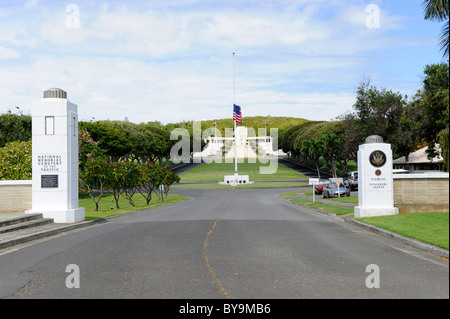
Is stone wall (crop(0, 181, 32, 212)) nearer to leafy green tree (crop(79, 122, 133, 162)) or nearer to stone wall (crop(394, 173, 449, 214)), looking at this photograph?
stone wall (crop(394, 173, 449, 214))

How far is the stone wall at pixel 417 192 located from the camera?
1831 centimetres

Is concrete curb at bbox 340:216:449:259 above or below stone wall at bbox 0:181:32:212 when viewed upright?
below

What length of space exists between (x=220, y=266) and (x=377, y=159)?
1238 cm

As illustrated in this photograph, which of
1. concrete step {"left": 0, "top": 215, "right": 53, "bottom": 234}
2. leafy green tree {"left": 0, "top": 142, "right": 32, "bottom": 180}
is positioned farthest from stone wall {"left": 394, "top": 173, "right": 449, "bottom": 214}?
leafy green tree {"left": 0, "top": 142, "right": 32, "bottom": 180}

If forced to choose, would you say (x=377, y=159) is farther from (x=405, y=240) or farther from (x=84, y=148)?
(x=84, y=148)

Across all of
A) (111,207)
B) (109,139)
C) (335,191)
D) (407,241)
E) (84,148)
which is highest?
(109,139)

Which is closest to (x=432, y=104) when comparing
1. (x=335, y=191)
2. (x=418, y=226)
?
(x=335, y=191)

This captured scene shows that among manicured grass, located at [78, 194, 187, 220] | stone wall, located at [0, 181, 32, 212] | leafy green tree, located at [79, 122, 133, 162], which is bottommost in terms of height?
manicured grass, located at [78, 194, 187, 220]

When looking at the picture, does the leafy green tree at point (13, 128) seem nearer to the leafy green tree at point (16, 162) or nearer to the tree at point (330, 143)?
the leafy green tree at point (16, 162)

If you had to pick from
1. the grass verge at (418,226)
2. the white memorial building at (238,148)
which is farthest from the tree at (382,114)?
the white memorial building at (238,148)

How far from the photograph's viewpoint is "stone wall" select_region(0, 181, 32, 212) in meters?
19.5

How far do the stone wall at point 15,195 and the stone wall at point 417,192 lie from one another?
17.3 meters

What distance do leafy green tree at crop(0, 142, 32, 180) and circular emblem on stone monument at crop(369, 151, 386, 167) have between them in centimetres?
2877

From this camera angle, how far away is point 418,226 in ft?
45.5
